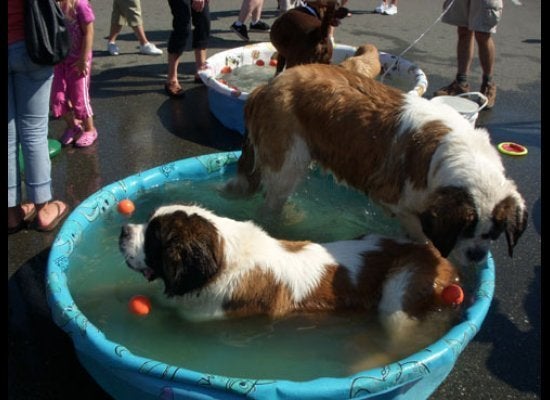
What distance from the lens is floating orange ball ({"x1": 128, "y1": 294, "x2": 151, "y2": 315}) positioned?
394cm

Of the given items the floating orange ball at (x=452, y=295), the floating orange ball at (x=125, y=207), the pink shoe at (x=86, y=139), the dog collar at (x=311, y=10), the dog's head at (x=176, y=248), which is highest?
the dog collar at (x=311, y=10)

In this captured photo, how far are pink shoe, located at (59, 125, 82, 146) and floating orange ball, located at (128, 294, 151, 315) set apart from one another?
306cm

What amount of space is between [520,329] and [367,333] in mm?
1329

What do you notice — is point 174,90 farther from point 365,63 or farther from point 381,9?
point 381,9

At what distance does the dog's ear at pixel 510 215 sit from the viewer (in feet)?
11.8

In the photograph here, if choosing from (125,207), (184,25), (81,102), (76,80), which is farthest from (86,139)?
(125,207)

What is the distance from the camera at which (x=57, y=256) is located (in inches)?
154

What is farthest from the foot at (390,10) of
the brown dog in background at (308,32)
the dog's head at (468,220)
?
the dog's head at (468,220)

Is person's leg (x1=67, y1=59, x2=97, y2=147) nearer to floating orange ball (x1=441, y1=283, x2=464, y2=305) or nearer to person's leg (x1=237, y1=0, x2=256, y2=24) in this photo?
floating orange ball (x1=441, y1=283, x2=464, y2=305)

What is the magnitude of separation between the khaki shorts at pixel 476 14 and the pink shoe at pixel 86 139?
486cm

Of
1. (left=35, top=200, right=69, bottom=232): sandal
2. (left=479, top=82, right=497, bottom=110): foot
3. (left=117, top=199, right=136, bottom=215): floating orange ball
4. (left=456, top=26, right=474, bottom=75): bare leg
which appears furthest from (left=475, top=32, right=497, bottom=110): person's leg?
(left=35, top=200, right=69, bottom=232): sandal

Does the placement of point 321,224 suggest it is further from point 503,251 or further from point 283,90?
point 503,251

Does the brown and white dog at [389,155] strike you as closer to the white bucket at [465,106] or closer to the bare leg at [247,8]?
the white bucket at [465,106]

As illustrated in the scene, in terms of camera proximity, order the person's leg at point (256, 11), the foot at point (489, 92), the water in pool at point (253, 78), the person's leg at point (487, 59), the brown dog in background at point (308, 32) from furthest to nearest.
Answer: the person's leg at point (256, 11) → the foot at point (489, 92) → the person's leg at point (487, 59) → the water in pool at point (253, 78) → the brown dog in background at point (308, 32)
